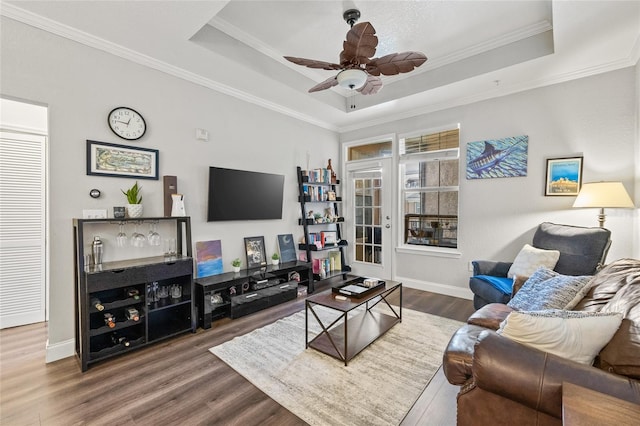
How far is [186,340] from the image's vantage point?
108 inches

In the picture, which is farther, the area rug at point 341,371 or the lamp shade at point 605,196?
the lamp shade at point 605,196

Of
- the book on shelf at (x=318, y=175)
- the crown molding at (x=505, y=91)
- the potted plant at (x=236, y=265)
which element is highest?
the crown molding at (x=505, y=91)

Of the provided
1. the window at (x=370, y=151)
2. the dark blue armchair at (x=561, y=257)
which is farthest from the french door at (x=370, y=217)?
the dark blue armchair at (x=561, y=257)

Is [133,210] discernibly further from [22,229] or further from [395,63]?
[395,63]

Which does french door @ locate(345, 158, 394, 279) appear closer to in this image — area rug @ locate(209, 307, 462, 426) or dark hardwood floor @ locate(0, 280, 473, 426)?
area rug @ locate(209, 307, 462, 426)

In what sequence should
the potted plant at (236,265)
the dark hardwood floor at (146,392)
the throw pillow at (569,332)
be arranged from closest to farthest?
the throw pillow at (569,332) < the dark hardwood floor at (146,392) < the potted plant at (236,265)

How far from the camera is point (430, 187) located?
439 centimetres

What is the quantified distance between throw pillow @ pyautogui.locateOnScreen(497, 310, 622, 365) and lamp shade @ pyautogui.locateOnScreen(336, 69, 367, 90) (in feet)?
6.59

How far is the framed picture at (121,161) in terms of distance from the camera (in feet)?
8.45

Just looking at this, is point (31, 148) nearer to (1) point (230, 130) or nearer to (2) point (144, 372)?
(1) point (230, 130)

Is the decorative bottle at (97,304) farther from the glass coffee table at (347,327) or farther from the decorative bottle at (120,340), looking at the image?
the glass coffee table at (347,327)

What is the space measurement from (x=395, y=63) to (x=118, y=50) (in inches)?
104

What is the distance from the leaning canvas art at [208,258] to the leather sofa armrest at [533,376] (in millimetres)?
2937

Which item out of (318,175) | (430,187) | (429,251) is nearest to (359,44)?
(318,175)
